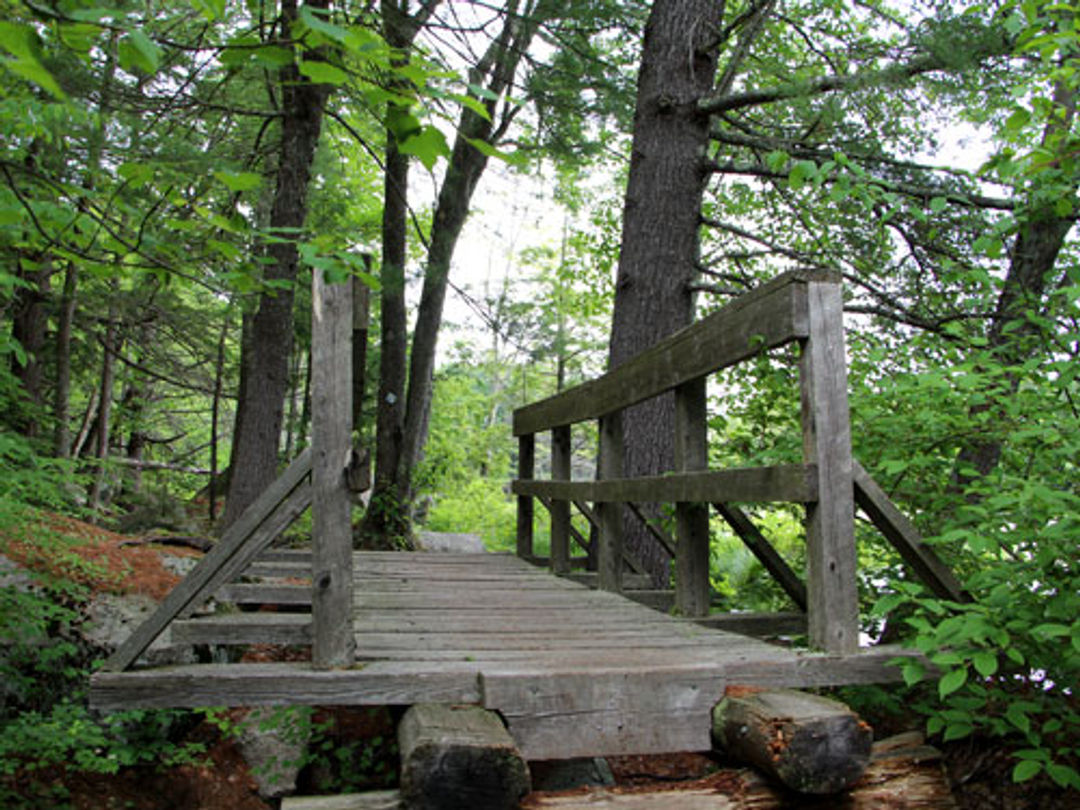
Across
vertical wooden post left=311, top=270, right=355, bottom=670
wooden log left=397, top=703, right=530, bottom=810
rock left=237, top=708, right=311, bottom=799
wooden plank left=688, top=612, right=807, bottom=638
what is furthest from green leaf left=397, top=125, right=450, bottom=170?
wooden plank left=688, top=612, right=807, bottom=638

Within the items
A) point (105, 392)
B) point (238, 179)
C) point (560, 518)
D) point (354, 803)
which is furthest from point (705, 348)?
point (105, 392)

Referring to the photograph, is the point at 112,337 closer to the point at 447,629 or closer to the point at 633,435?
the point at 633,435

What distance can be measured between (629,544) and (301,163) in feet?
13.3

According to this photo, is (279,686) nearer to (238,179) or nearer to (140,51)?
(238,179)

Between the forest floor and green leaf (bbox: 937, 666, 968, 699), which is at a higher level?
green leaf (bbox: 937, 666, 968, 699)

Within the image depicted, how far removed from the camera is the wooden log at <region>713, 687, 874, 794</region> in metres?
2.69

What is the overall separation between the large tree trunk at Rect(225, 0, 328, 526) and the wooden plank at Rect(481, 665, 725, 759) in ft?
15.2

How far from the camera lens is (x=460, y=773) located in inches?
98.6

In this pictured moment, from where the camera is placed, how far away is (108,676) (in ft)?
9.45

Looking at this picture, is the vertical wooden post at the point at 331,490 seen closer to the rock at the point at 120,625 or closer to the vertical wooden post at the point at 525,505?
the rock at the point at 120,625

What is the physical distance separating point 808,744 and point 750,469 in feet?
4.12

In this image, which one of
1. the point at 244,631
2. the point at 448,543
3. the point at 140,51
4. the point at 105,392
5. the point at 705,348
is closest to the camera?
the point at 140,51

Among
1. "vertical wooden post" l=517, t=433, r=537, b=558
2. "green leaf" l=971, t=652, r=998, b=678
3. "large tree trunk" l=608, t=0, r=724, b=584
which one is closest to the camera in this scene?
"green leaf" l=971, t=652, r=998, b=678

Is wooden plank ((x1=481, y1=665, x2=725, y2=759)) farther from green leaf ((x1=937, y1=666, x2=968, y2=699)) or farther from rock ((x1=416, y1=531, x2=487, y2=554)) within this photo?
rock ((x1=416, y1=531, x2=487, y2=554))
